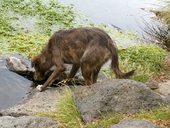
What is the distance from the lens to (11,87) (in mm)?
11945

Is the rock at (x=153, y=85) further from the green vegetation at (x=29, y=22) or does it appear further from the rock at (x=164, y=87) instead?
the green vegetation at (x=29, y=22)

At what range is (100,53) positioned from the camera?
9.73 m

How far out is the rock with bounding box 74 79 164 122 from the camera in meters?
8.48

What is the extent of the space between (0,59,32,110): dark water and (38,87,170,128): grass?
2.07 m

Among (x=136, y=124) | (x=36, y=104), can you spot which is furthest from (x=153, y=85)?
(x=136, y=124)

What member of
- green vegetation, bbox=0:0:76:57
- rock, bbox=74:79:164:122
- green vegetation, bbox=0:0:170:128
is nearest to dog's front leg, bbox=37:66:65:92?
green vegetation, bbox=0:0:170:128

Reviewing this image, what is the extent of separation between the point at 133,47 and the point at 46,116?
20.2 feet

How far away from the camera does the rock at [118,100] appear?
8.48 m

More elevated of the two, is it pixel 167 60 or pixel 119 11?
pixel 167 60

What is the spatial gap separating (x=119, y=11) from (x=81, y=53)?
10.0 meters

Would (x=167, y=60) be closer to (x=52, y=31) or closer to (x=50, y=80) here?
(x=52, y=31)

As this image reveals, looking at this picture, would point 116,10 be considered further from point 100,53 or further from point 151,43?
point 100,53

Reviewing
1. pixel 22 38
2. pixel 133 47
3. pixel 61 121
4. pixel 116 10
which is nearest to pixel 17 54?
pixel 22 38

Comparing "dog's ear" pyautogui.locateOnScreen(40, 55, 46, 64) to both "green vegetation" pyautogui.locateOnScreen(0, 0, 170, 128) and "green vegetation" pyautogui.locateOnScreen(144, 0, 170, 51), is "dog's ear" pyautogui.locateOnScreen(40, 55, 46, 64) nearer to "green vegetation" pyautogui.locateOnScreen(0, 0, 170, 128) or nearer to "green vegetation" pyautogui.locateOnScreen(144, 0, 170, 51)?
"green vegetation" pyautogui.locateOnScreen(0, 0, 170, 128)
